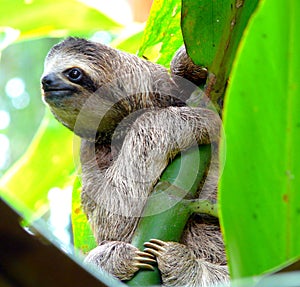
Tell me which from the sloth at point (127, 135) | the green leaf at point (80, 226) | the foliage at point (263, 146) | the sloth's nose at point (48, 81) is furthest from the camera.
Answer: the green leaf at point (80, 226)

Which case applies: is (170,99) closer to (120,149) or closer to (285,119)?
(120,149)

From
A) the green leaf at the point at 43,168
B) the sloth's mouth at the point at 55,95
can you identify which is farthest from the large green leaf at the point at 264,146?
the green leaf at the point at 43,168

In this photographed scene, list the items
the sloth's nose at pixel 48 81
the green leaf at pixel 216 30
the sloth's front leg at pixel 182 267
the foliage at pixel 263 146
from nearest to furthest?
1. the foliage at pixel 263 146
2. the green leaf at pixel 216 30
3. the sloth's front leg at pixel 182 267
4. the sloth's nose at pixel 48 81

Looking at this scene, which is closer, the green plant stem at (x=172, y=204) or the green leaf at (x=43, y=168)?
the green plant stem at (x=172, y=204)

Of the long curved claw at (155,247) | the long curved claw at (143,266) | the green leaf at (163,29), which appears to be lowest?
the long curved claw at (143,266)

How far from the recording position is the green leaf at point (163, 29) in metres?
1.61

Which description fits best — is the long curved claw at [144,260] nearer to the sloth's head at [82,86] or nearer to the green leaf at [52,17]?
the sloth's head at [82,86]

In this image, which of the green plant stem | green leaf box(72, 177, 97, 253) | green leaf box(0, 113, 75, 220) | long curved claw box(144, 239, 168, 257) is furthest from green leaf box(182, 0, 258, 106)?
green leaf box(0, 113, 75, 220)

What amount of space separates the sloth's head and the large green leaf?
35.5 inches

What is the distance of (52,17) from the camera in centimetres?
212

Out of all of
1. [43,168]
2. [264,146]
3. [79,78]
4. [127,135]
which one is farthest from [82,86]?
[264,146]

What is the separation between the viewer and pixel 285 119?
0.70 m

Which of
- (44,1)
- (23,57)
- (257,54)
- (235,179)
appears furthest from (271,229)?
(23,57)

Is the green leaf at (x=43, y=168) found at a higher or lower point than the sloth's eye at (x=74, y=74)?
lower
